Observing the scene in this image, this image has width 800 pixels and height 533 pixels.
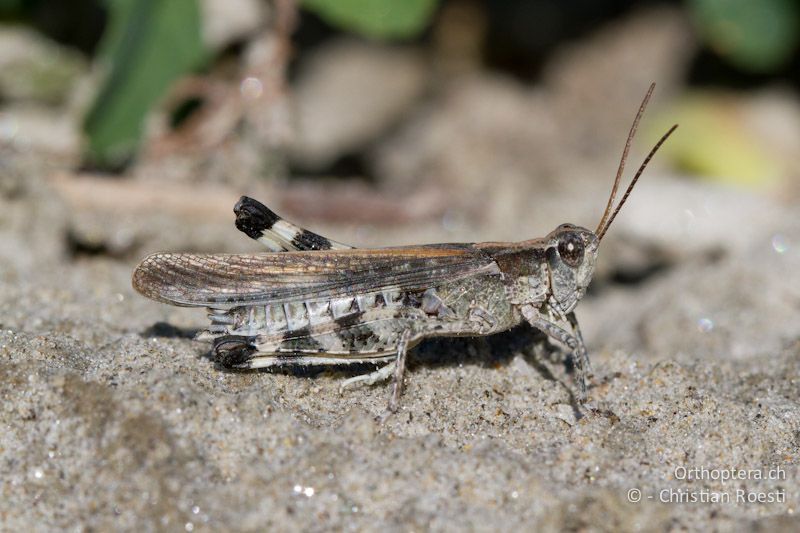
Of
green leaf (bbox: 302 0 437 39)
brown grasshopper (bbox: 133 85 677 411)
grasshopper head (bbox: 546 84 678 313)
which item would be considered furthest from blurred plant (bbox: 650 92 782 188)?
brown grasshopper (bbox: 133 85 677 411)

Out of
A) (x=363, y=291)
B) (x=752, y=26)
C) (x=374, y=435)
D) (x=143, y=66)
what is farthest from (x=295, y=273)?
(x=752, y=26)

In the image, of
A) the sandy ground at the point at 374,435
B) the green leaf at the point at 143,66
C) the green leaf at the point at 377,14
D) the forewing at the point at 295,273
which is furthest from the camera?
the green leaf at the point at 377,14

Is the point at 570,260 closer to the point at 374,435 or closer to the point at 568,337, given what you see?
the point at 568,337

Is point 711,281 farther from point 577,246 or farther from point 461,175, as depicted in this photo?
point 461,175

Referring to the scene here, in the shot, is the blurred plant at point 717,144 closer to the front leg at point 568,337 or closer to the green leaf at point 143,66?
the front leg at point 568,337

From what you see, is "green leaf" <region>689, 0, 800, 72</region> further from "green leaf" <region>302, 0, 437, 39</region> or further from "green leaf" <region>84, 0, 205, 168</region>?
"green leaf" <region>84, 0, 205, 168</region>

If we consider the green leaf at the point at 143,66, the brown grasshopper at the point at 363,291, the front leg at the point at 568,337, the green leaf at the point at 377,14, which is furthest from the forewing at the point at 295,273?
the green leaf at the point at 377,14

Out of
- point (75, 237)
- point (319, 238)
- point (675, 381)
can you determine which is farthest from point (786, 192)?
point (75, 237)
